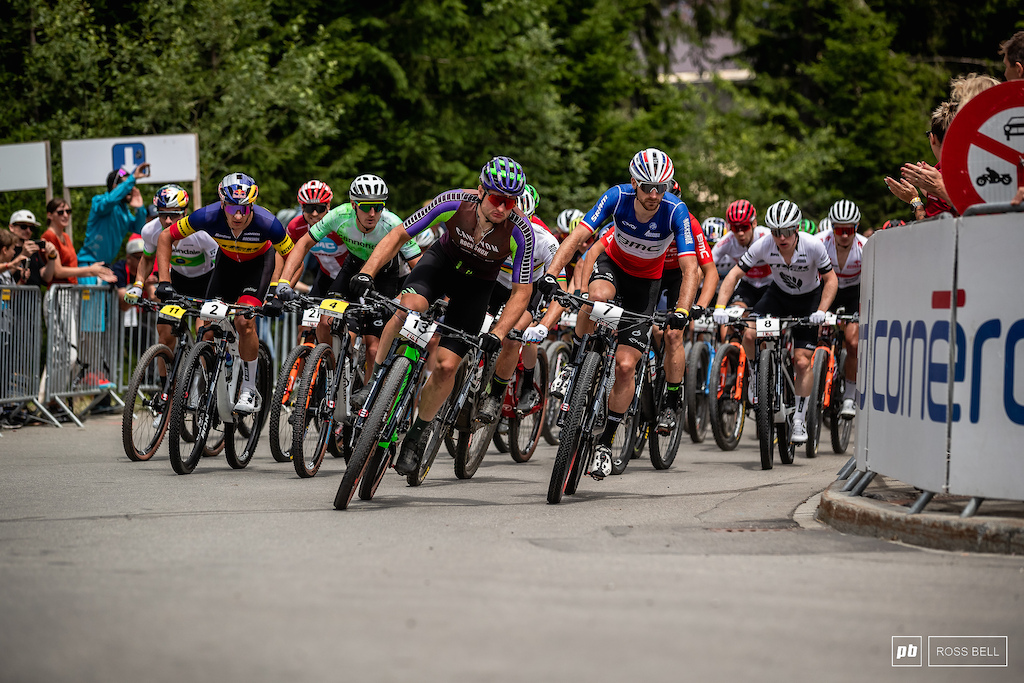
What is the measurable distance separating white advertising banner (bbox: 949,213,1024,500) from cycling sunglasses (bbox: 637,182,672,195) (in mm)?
3035

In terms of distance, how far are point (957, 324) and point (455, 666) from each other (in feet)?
11.8

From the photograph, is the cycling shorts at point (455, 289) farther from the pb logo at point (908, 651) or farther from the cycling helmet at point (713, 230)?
the cycling helmet at point (713, 230)

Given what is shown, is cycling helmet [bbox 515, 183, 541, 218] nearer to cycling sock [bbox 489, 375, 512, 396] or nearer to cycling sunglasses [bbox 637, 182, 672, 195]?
cycling sunglasses [bbox 637, 182, 672, 195]

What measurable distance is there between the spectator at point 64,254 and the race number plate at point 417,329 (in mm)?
7595

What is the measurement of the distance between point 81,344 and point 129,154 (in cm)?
445

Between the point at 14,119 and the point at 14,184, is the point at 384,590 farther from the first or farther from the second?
the point at 14,119

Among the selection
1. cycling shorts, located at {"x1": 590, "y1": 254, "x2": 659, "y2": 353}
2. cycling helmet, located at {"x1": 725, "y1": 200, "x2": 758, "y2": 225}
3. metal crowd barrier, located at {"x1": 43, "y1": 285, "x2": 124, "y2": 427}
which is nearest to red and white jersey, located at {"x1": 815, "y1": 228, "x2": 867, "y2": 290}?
cycling helmet, located at {"x1": 725, "y1": 200, "x2": 758, "y2": 225}

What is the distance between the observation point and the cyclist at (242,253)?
9703 mm

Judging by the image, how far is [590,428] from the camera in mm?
→ 7816

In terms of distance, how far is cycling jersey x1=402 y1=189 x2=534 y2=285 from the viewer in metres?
7.95

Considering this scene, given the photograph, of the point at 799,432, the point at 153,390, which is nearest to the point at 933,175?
the point at 799,432

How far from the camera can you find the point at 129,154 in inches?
664

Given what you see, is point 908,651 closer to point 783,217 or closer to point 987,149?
point 987,149

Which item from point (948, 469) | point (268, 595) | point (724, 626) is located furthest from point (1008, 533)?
point (268, 595)
